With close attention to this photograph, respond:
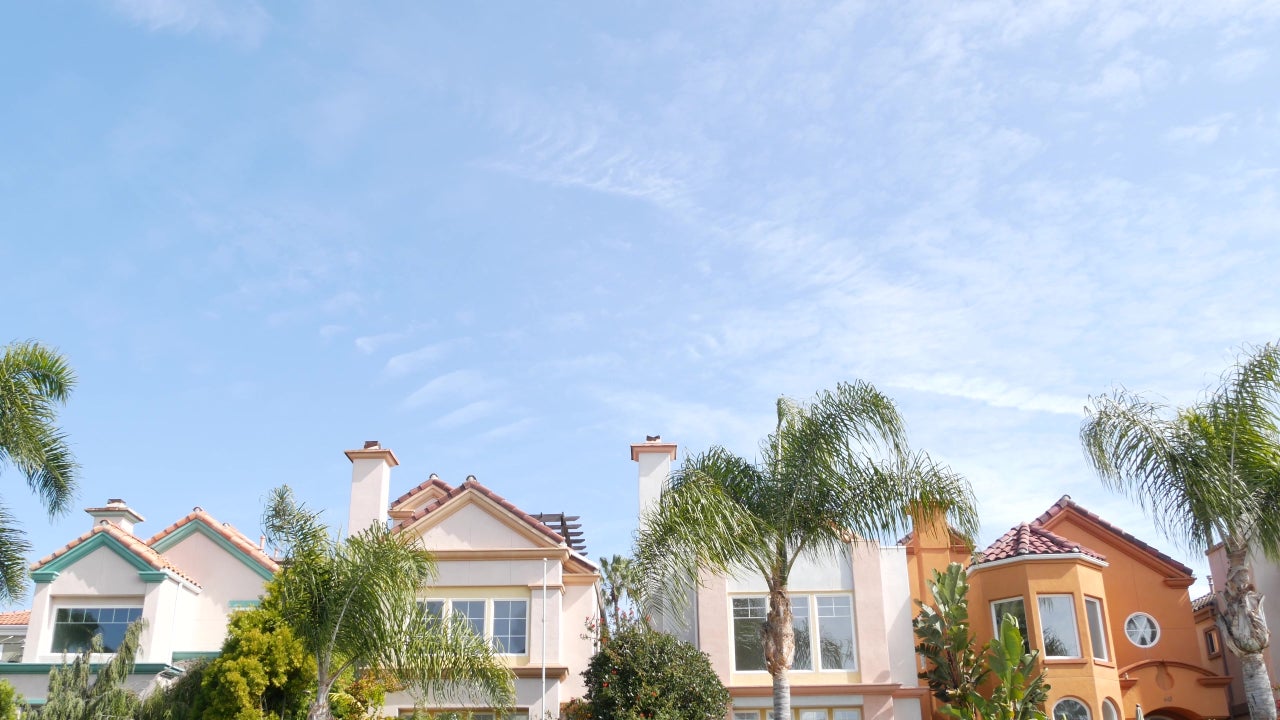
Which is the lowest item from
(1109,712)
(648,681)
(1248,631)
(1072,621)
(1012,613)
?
(1109,712)

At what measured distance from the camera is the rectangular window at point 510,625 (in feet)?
86.4

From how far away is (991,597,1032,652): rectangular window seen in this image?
27250mm

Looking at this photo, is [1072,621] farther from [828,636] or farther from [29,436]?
[29,436]

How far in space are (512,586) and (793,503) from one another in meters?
8.39

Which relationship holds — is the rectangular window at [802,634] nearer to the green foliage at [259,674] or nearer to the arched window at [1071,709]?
the arched window at [1071,709]

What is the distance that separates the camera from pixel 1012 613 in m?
27.6

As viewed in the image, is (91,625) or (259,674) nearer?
(259,674)

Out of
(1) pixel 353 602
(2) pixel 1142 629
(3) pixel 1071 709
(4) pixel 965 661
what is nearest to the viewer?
(1) pixel 353 602

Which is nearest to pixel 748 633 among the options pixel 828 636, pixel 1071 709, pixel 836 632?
pixel 828 636

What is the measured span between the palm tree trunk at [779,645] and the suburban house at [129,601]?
43.5 feet

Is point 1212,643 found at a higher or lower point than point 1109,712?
higher

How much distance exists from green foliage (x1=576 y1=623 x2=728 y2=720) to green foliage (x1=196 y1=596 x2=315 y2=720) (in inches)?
230

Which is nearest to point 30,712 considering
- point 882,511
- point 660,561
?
point 660,561

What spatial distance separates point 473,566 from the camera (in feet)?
88.9
